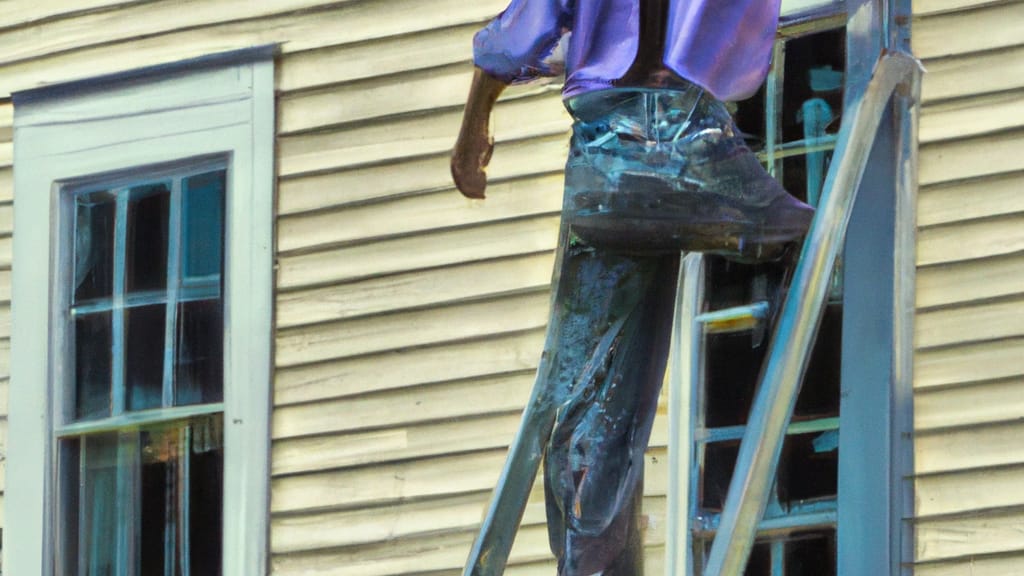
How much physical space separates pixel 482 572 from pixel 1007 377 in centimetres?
127

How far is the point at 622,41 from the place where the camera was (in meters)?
4.56

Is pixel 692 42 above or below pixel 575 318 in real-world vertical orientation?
above

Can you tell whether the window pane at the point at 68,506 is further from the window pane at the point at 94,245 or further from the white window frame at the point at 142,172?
the window pane at the point at 94,245

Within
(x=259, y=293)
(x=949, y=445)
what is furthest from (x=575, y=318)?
(x=259, y=293)

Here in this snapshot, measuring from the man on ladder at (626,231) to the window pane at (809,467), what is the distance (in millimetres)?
672

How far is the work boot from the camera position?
14.7ft

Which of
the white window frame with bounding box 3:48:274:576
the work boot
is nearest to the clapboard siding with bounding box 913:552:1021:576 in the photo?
the work boot

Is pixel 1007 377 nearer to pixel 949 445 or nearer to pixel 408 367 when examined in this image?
pixel 949 445

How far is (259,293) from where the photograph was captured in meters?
6.33

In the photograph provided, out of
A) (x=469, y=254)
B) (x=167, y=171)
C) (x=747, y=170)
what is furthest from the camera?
(x=167, y=171)

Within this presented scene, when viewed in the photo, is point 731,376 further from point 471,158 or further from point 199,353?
point 199,353

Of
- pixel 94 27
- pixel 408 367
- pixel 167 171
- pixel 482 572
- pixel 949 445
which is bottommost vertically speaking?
pixel 482 572

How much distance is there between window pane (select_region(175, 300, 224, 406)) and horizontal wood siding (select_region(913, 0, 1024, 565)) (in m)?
2.13

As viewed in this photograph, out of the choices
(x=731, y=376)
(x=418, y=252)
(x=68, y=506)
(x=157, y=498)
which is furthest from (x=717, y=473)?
(x=68, y=506)
